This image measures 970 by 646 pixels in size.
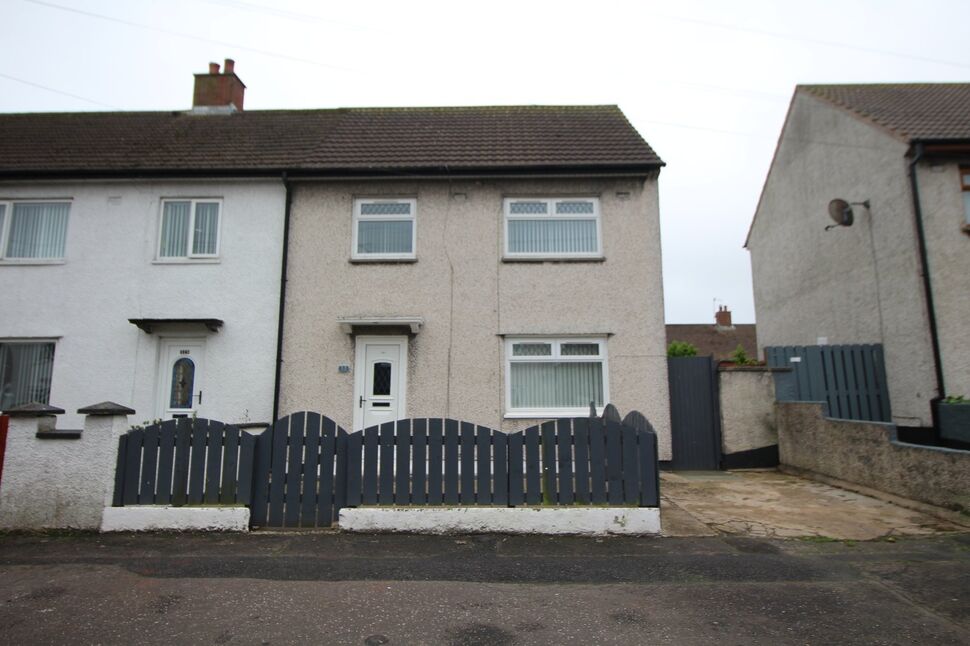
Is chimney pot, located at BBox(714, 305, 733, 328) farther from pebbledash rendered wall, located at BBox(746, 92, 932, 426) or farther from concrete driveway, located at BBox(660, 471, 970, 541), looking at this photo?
concrete driveway, located at BBox(660, 471, 970, 541)

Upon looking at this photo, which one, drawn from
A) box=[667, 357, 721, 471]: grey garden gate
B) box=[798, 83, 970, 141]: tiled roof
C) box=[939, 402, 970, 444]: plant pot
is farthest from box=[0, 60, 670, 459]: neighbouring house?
box=[798, 83, 970, 141]: tiled roof

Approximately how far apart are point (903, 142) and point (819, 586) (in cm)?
985

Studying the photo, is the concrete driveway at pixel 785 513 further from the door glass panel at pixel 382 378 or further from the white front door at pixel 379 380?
the door glass panel at pixel 382 378

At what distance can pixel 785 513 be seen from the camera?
638 centimetres

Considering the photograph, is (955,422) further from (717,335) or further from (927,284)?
(717,335)

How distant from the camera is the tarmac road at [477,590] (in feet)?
11.0

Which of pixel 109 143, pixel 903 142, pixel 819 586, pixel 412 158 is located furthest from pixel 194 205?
pixel 903 142

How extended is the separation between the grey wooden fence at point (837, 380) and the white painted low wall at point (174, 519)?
29.3ft

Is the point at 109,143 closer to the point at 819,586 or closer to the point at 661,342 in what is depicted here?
the point at 661,342

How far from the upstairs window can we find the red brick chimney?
6.63 meters

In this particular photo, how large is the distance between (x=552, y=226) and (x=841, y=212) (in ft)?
21.0

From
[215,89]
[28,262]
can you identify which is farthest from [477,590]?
[215,89]

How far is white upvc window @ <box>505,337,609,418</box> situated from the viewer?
31.9 feet

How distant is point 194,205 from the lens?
1048cm
